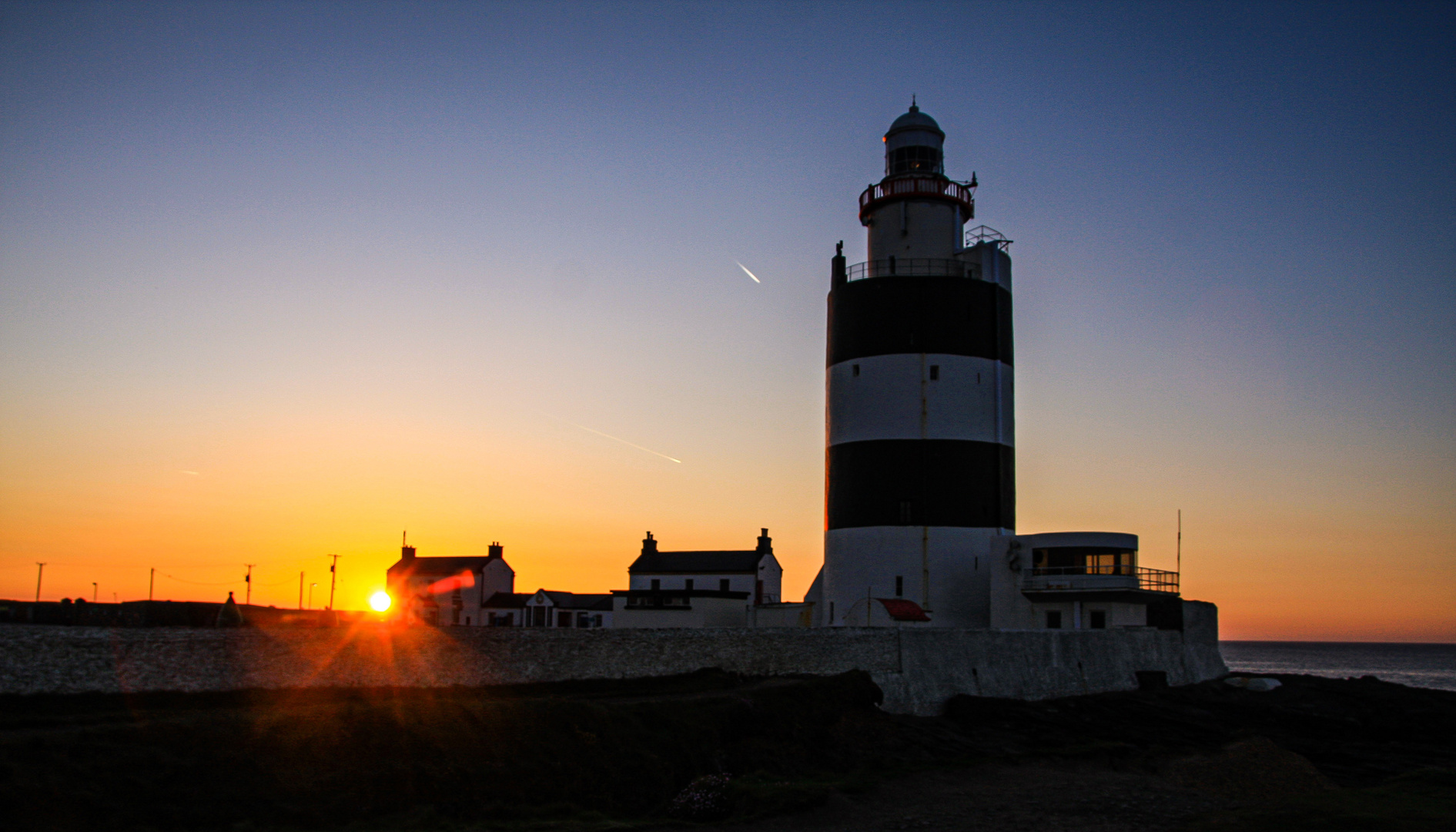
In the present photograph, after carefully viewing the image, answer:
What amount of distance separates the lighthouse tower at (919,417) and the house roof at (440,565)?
2730 centimetres

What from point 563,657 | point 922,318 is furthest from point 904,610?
point 563,657

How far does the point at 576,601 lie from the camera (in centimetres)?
5838

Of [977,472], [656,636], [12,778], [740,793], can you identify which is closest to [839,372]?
[977,472]

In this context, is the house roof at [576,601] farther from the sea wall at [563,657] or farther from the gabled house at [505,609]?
the sea wall at [563,657]

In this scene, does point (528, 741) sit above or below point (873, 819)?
above

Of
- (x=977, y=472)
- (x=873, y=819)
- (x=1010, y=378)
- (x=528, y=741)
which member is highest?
(x=1010, y=378)

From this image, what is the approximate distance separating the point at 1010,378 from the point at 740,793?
2233 centimetres

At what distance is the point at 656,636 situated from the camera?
26797mm

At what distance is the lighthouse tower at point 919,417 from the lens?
35.7 m

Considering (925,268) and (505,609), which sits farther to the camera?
(505,609)

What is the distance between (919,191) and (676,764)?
24.7m

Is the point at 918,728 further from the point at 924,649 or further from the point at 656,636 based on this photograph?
the point at 656,636

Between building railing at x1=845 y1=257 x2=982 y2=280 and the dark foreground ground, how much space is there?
52.3 feet

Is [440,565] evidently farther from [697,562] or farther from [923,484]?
[923,484]
